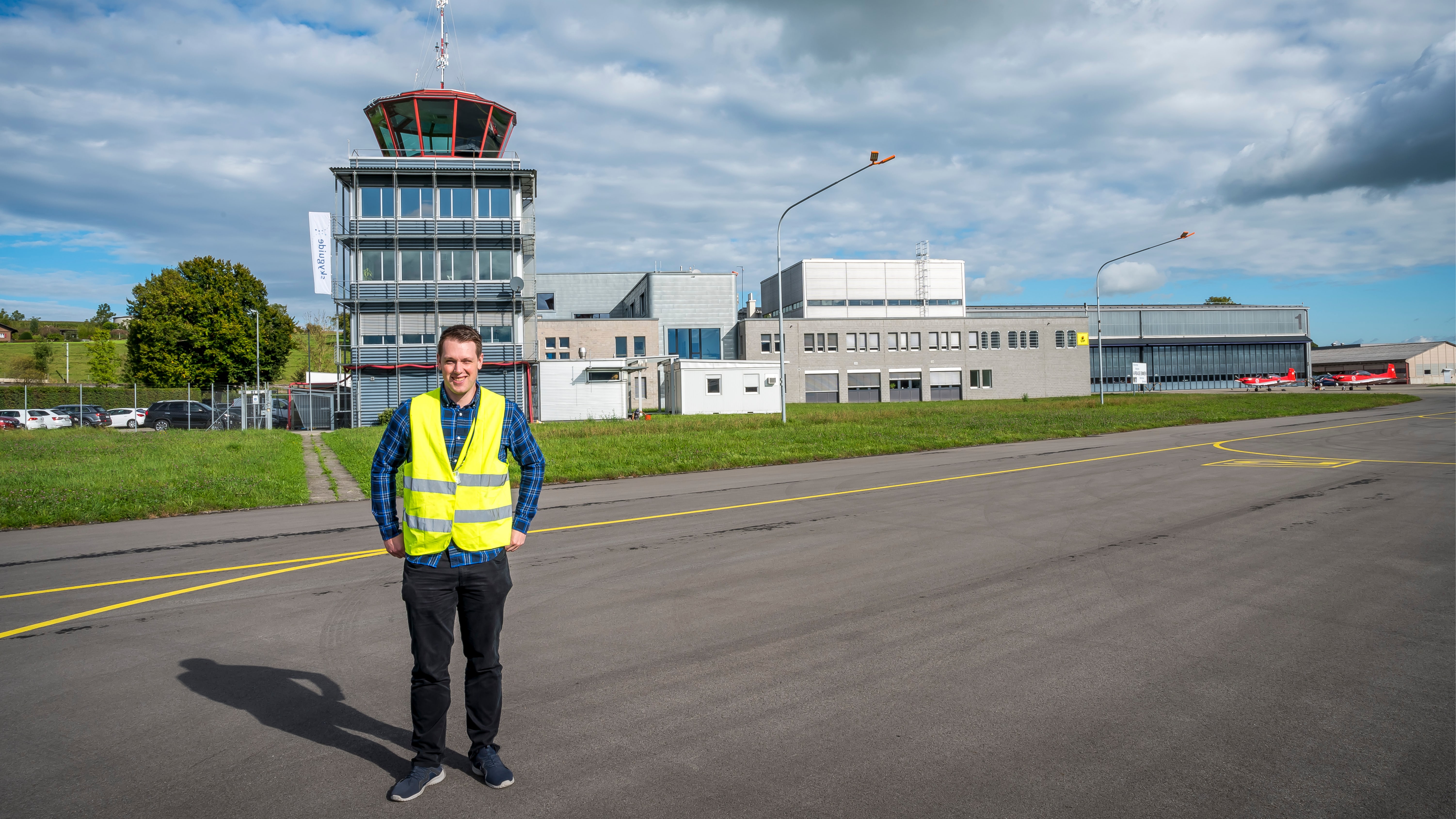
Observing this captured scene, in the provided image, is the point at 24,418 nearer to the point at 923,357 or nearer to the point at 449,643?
the point at 449,643

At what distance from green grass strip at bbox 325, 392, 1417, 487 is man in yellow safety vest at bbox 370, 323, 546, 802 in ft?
39.4

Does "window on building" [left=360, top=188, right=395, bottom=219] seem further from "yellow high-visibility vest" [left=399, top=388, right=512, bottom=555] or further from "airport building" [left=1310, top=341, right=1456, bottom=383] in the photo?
"airport building" [left=1310, top=341, right=1456, bottom=383]

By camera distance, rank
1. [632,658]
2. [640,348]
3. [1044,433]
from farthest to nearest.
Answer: [640,348]
[1044,433]
[632,658]

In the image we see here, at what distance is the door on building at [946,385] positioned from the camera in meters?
67.6

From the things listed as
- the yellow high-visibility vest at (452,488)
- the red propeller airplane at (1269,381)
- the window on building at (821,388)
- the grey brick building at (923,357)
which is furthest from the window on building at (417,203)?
the red propeller airplane at (1269,381)

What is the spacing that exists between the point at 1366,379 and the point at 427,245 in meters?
84.2

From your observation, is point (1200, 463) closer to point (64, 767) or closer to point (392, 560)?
point (392, 560)

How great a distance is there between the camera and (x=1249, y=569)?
6766 millimetres

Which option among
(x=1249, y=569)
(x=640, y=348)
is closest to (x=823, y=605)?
(x=1249, y=569)

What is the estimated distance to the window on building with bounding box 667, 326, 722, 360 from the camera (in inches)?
2682

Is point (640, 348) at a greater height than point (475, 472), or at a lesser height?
greater

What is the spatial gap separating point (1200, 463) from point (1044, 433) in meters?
9.65

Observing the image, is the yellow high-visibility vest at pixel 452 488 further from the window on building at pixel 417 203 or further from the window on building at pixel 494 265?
the window on building at pixel 417 203

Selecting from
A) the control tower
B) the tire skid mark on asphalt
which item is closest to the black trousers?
the tire skid mark on asphalt
